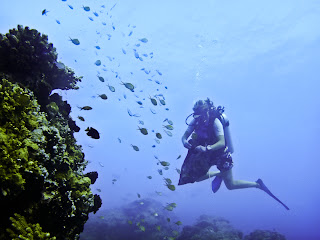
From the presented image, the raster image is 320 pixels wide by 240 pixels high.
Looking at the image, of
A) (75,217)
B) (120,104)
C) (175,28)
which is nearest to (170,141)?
(120,104)

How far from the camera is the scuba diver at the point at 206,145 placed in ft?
24.2

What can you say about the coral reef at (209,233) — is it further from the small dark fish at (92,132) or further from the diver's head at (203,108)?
the small dark fish at (92,132)

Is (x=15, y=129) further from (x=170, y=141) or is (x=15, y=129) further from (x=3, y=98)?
(x=170, y=141)

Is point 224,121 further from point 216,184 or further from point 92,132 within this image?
point 92,132

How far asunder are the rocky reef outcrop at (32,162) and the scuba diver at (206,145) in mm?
3702

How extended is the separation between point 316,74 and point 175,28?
4899 cm

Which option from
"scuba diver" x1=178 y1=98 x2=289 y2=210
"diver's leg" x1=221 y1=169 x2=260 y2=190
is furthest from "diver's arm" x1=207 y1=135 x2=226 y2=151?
"diver's leg" x1=221 y1=169 x2=260 y2=190

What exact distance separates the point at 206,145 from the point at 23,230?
6.06m

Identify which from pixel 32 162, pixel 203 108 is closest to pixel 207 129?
pixel 203 108

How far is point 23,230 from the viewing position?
109 inches

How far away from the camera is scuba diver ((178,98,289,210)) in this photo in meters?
7.39

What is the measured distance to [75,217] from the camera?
3.81m

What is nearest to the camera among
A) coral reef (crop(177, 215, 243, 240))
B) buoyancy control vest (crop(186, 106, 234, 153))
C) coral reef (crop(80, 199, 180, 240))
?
buoyancy control vest (crop(186, 106, 234, 153))

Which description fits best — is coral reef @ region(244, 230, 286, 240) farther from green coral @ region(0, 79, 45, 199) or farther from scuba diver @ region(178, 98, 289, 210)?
green coral @ region(0, 79, 45, 199)
